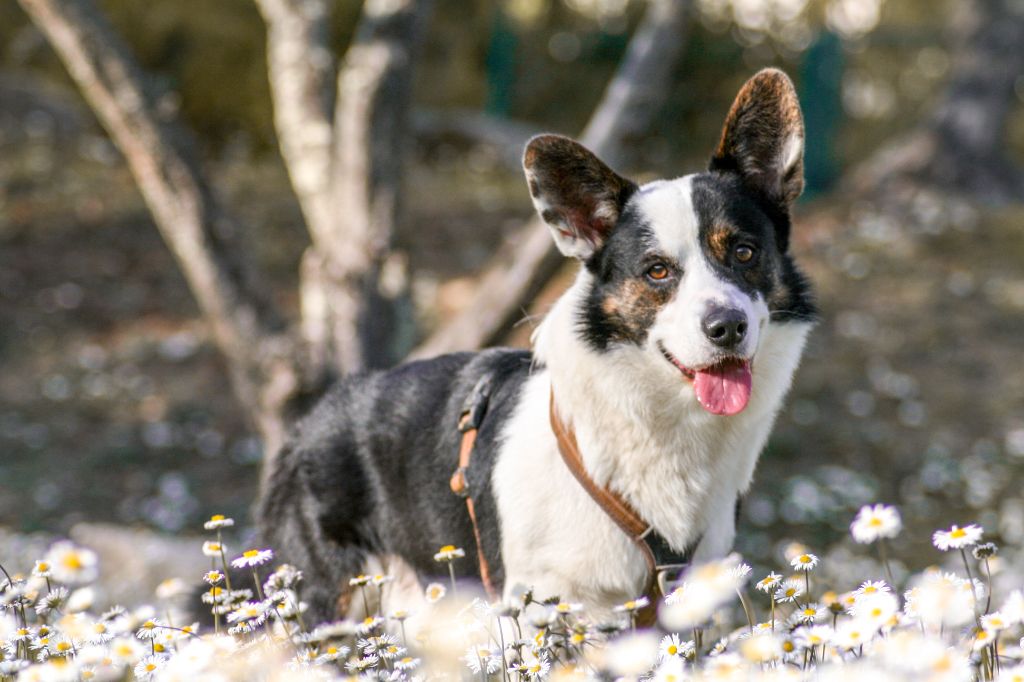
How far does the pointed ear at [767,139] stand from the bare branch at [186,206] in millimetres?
3161

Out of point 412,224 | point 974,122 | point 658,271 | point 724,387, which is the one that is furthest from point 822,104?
point 724,387

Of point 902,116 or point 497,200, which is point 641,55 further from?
Answer: point 902,116

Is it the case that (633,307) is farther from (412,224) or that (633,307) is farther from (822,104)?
(822,104)

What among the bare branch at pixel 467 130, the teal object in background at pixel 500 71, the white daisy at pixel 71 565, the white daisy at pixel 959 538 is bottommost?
the white daisy at pixel 959 538

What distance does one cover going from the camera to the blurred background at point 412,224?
5863mm

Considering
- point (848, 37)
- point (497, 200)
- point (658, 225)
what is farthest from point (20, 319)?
point (848, 37)

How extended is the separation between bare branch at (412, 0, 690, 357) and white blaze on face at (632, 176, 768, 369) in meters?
2.90

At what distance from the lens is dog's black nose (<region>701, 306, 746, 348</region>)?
270cm

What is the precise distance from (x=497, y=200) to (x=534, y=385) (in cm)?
874

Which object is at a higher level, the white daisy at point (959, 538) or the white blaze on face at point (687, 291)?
the white blaze on face at point (687, 291)

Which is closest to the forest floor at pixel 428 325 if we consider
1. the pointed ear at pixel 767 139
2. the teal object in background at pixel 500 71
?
the teal object in background at pixel 500 71

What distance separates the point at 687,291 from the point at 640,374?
0.29m

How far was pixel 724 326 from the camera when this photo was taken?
2709 millimetres

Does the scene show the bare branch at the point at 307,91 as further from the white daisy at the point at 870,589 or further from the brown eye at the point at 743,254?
the white daisy at the point at 870,589
